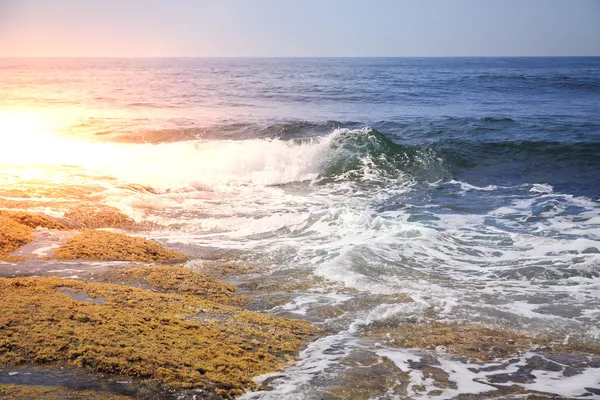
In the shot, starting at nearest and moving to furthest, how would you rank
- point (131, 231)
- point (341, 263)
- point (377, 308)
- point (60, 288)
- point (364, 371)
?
1. point (364, 371)
2. point (60, 288)
3. point (377, 308)
4. point (341, 263)
5. point (131, 231)

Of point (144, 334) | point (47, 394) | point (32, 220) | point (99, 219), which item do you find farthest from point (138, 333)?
point (99, 219)

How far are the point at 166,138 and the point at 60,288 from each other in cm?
1544

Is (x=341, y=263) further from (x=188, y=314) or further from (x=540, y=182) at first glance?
(x=540, y=182)

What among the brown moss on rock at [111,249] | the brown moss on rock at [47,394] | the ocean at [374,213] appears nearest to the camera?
the brown moss on rock at [47,394]

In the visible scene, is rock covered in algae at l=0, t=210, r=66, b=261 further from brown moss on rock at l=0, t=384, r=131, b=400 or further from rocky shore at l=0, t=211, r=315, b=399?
brown moss on rock at l=0, t=384, r=131, b=400

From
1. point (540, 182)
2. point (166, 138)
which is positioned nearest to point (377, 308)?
point (540, 182)

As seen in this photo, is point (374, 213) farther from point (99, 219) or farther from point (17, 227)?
point (17, 227)

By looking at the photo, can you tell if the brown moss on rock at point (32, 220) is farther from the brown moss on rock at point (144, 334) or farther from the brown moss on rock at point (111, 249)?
the brown moss on rock at point (144, 334)

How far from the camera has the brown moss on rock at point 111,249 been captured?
6129 mm

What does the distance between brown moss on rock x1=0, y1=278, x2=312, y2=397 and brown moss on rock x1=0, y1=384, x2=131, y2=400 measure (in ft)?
0.88

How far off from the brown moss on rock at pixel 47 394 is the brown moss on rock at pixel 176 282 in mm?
2100

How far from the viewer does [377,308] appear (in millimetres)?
5223

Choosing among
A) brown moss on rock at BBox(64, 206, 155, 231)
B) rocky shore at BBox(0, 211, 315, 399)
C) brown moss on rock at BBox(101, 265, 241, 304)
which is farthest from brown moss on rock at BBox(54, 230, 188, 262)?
brown moss on rock at BBox(64, 206, 155, 231)

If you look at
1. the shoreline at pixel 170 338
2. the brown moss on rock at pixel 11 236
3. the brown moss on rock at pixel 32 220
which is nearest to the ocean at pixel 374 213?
the shoreline at pixel 170 338
